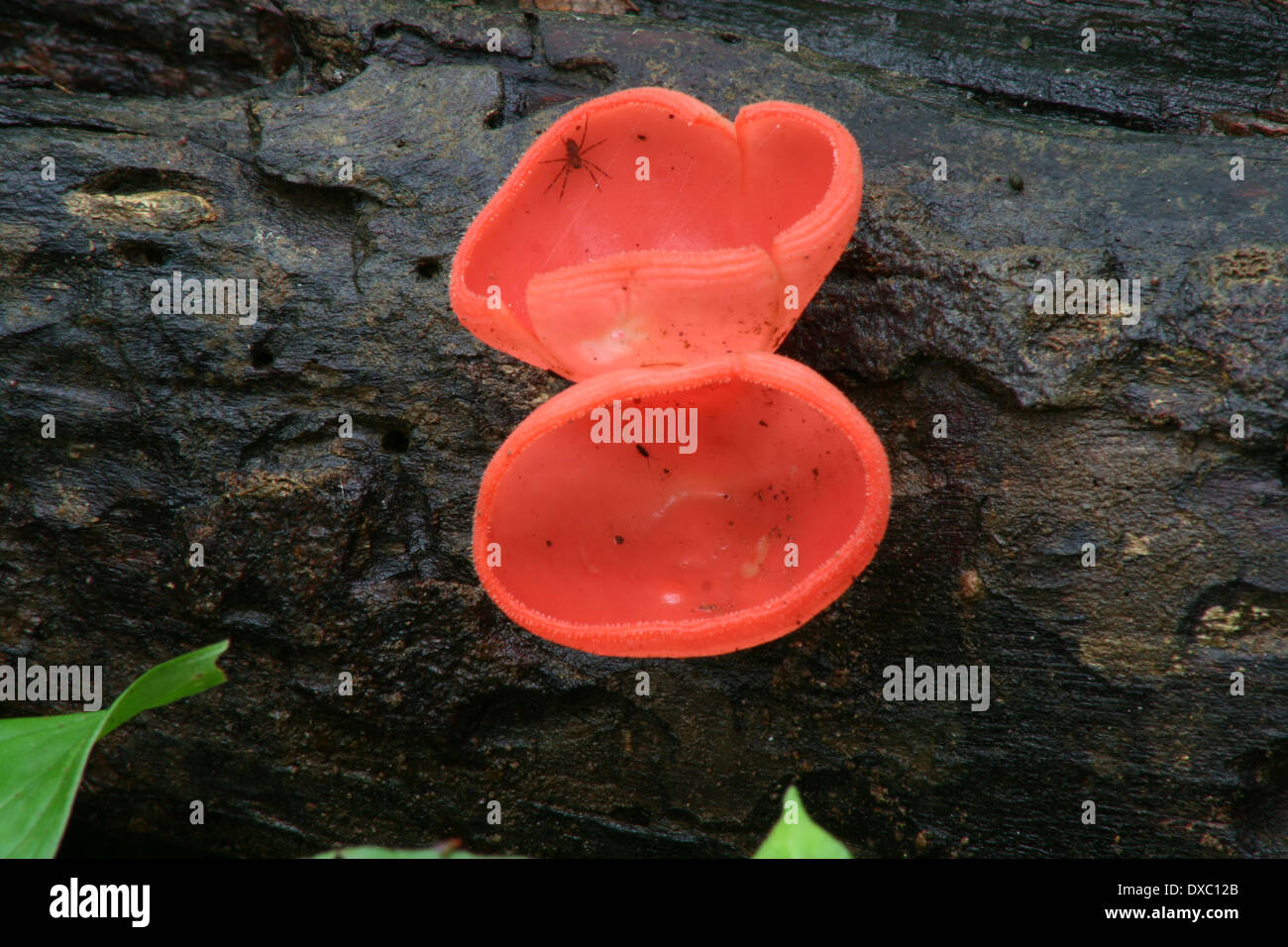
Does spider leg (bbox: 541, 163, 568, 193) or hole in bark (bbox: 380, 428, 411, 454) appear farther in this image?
hole in bark (bbox: 380, 428, 411, 454)

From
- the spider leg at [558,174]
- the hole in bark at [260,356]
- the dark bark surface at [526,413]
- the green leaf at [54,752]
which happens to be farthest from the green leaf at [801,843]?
the hole in bark at [260,356]

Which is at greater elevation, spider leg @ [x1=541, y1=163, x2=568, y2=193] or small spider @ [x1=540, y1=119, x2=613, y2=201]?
small spider @ [x1=540, y1=119, x2=613, y2=201]

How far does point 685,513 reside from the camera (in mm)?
2662

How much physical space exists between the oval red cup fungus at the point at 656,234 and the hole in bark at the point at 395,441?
454 mm

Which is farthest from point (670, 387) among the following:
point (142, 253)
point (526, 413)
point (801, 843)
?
point (142, 253)

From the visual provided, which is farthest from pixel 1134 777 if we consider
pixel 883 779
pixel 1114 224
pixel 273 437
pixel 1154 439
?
pixel 273 437

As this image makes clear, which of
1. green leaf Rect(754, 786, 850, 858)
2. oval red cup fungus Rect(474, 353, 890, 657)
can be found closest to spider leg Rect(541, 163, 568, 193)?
oval red cup fungus Rect(474, 353, 890, 657)

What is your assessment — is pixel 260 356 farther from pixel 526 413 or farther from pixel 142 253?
pixel 526 413

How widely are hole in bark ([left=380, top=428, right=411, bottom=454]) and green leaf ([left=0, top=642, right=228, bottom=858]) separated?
0.74m

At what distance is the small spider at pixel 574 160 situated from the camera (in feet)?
8.73

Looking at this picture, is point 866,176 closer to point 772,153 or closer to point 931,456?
point 772,153

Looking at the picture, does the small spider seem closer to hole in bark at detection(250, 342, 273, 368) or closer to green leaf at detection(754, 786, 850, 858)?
hole in bark at detection(250, 342, 273, 368)

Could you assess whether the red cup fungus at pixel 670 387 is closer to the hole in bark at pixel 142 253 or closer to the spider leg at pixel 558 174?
the spider leg at pixel 558 174

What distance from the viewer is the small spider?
266 cm
